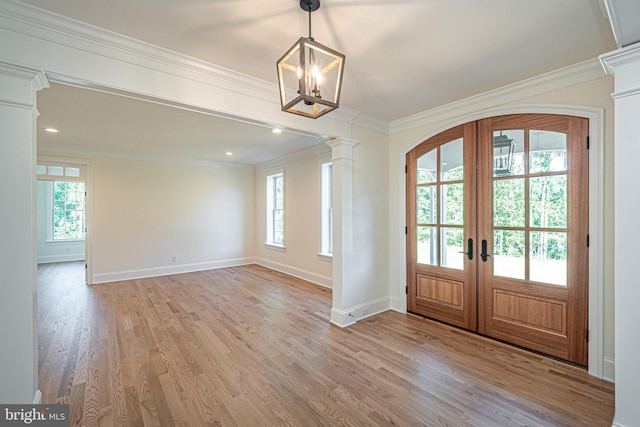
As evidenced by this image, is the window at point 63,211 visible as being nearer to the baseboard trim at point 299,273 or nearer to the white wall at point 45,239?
the white wall at point 45,239

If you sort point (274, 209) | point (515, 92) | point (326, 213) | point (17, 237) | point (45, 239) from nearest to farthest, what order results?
point (17, 237) < point (515, 92) < point (326, 213) < point (274, 209) < point (45, 239)

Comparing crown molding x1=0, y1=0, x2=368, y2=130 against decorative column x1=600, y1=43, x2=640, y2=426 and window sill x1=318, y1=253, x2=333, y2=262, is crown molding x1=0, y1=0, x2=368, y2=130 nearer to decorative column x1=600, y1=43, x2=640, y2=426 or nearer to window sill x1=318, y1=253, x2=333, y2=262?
decorative column x1=600, y1=43, x2=640, y2=426

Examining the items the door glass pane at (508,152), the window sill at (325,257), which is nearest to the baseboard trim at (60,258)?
the window sill at (325,257)

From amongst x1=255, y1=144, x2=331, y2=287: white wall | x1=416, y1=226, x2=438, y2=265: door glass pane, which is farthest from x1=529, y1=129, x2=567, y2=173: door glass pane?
x1=255, y1=144, x2=331, y2=287: white wall

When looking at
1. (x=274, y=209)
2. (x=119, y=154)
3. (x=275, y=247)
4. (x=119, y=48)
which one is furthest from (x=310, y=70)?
(x=119, y=154)

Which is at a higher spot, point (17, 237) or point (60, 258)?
point (17, 237)

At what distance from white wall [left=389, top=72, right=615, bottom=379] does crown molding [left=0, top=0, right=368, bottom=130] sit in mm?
2032

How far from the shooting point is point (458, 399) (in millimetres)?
2115

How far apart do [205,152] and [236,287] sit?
292cm

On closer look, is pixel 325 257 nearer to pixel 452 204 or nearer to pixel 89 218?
pixel 452 204

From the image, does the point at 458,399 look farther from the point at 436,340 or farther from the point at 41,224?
the point at 41,224

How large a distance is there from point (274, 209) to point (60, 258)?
6.58 metres

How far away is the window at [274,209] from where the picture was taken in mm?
6898

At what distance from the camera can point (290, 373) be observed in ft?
8.09
